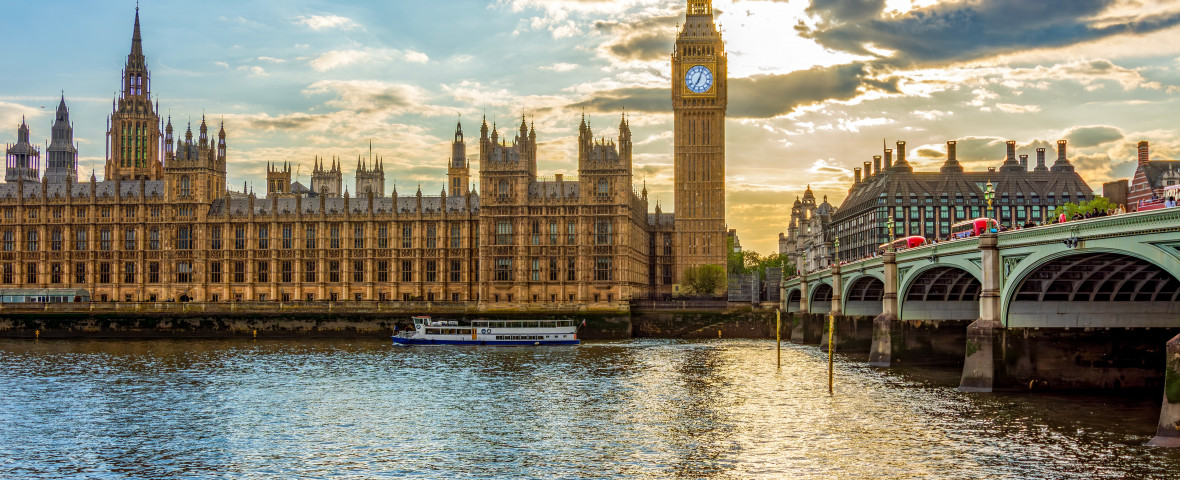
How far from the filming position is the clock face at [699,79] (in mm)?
140750

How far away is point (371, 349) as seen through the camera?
9356 cm

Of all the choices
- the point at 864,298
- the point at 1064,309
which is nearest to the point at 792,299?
the point at 864,298

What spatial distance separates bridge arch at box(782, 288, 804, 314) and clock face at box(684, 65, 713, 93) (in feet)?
111

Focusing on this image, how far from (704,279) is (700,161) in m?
17.5

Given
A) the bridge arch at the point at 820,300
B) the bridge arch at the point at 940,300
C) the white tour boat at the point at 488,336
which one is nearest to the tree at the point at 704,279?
the bridge arch at the point at 820,300

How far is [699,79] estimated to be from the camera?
141m

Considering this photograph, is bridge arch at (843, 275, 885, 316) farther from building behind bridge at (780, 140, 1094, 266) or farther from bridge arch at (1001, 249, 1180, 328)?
building behind bridge at (780, 140, 1094, 266)

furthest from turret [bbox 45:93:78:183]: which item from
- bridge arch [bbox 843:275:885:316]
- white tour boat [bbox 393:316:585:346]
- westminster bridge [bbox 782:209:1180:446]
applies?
westminster bridge [bbox 782:209:1180:446]

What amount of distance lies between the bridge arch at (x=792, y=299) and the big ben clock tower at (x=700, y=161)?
59.0ft

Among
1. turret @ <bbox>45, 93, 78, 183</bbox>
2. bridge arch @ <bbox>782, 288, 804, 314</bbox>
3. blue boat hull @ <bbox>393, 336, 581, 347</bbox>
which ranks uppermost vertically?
turret @ <bbox>45, 93, 78, 183</bbox>

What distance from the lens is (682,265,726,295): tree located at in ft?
433

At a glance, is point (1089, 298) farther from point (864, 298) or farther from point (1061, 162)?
point (1061, 162)

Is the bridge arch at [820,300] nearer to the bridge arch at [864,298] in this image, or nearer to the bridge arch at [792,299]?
the bridge arch at [864,298]

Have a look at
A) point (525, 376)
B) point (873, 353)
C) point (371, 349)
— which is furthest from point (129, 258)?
point (873, 353)
